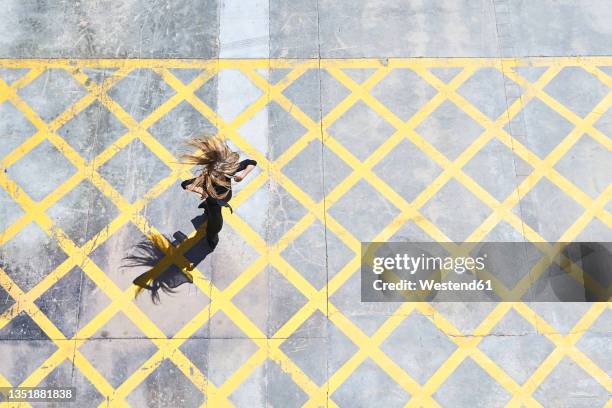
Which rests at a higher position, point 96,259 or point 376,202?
point 376,202

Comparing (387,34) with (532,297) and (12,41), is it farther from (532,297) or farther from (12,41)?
(12,41)

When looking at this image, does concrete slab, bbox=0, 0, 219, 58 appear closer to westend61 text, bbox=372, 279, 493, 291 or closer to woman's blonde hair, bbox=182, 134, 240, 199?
woman's blonde hair, bbox=182, 134, 240, 199

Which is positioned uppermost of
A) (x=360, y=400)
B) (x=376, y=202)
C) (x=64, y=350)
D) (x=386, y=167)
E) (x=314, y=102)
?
(x=314, y=102)

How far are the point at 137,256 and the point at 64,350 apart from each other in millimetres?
1690

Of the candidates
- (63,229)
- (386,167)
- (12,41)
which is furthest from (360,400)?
(12,41)

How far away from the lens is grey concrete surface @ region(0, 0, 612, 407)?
322 inches

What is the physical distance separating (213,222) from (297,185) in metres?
1.62

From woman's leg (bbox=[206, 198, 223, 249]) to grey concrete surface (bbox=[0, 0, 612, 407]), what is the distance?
240 millimetres

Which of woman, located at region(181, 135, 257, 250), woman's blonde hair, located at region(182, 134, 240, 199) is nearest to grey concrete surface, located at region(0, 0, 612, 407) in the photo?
woman, located at region(181, 135, 257, 250)

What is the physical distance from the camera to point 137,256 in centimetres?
872

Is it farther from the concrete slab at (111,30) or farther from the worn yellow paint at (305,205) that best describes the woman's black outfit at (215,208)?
the concrete slab at (111,30)

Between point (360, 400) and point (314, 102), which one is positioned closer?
point (360, 400)

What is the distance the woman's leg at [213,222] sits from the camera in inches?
303

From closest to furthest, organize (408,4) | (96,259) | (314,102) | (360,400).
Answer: (360,400), (96,259), (314,102), (408,4)
